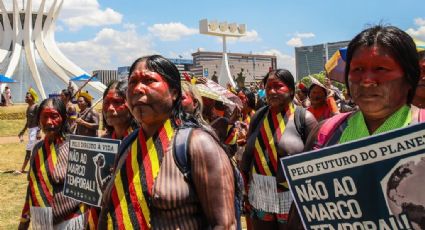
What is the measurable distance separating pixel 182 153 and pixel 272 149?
6.27 ft

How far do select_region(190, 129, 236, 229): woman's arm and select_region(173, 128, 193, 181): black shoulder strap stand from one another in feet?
0.08

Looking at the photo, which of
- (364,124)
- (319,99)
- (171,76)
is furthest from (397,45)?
(319,99)

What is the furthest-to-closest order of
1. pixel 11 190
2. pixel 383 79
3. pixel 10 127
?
pixel 10 127 → pixel 11 190 → pixel 383 79

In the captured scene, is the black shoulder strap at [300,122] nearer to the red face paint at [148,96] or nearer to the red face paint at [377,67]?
the red face paint at [148,96]

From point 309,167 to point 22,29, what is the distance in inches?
2102

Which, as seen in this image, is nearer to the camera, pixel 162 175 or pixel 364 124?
pixel 364 124

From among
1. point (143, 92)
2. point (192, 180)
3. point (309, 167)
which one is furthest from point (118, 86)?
point (309, 167)

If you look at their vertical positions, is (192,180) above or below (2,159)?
above

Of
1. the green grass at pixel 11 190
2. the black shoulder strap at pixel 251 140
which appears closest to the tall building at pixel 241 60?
the green grass at pixel 11 190

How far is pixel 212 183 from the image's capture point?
2.03 m

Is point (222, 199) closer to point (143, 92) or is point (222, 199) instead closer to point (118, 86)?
point (143, 92)

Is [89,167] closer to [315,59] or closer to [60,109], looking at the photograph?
[60,109]

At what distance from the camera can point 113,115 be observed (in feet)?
12.5

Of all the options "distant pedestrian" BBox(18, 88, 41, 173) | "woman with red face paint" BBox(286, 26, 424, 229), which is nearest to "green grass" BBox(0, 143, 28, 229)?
"distant pedestrian" BBox(18, 88, 41, 173)
